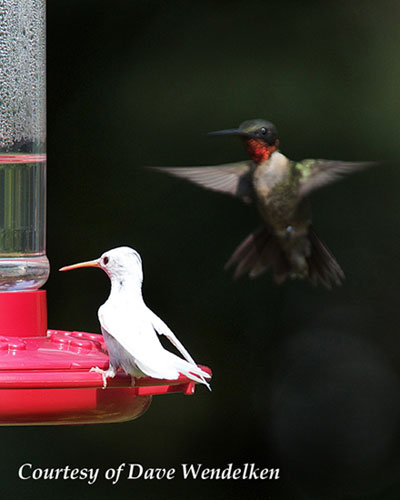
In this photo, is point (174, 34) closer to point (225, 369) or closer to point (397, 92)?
point (397, 92)

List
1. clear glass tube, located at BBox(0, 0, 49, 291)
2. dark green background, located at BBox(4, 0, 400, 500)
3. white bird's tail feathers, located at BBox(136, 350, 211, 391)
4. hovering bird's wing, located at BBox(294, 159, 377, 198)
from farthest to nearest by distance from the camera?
1. dark green background, located at BBox(4, 0, 400, 500)
2. hovering bird's wing, located at BBox(294, 159, 377, 198)
3. clear glass tube, located at BBox(0, 0, 49, 291)
4. white bird's tail feathers, located at BBox(136, 350, 211, 391)

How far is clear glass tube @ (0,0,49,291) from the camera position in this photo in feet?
8.29

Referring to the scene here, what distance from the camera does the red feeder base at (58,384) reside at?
79.0 inches

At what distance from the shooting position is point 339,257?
5445mm

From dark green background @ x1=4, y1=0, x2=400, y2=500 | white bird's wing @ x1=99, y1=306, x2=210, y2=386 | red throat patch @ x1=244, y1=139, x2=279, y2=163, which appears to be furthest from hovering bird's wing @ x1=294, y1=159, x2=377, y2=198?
white bird's wing @ x1=99, y1=306, x2=210, y2=386

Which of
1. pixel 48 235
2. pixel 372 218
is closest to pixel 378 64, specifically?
pixel 372 218

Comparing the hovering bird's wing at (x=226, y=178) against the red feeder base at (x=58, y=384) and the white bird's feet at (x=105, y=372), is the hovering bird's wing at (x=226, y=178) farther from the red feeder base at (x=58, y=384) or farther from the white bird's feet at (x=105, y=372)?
the white bird's feet at (x=105, y=372)

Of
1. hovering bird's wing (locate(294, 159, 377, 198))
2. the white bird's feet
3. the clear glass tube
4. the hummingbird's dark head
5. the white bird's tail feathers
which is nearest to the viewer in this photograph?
the white bird's tail feathers

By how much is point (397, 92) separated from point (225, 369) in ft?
5.23

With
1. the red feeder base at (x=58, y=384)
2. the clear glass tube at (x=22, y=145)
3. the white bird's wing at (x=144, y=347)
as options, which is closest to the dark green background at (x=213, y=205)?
the clear glass tube at (x=22, y=145)

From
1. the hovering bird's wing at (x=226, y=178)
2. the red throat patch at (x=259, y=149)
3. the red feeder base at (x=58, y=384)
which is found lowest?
the red feeder base at (x=58, y=384)

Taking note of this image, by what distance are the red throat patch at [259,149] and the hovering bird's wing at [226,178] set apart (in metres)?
0.07

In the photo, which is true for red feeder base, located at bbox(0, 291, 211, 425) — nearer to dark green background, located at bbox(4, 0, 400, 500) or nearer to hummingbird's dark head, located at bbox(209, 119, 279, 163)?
hummingbird's dark head, located at bbox(209, 119, 279, 163)

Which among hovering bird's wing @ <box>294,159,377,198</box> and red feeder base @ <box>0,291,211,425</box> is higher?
hovering bird's wing @ <box>294,159,377,198</box>
